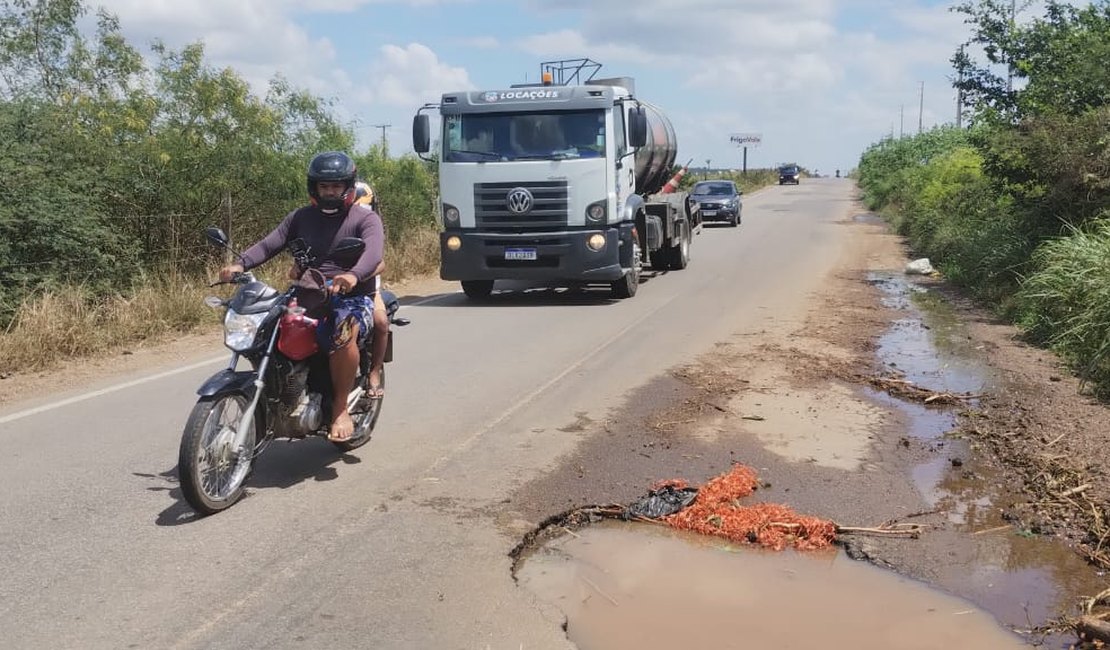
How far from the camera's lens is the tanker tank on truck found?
42.3ft

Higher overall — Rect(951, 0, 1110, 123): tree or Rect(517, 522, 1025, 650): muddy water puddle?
Rect(951, 0, 1110, 123): tree

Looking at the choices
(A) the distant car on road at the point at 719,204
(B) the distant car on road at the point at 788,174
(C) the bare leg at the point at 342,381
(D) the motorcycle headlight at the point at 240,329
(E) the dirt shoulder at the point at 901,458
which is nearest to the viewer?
(E) the dirt shoulder at the point at 901,458

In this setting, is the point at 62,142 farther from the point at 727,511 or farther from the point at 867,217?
the point at 867,217

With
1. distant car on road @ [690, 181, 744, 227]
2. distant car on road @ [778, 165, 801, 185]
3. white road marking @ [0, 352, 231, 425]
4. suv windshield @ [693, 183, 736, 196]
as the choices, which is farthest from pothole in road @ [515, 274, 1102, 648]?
distant car on road @ [778, 165, 801, 185]

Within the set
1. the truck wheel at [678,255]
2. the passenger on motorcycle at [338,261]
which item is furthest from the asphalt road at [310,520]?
the truck wheel at [678,255]

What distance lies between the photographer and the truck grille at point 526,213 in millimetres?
12891

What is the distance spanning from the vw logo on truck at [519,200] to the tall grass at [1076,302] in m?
6.37

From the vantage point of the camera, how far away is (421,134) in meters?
13.0

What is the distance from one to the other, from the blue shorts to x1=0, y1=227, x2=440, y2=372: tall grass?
5049mm

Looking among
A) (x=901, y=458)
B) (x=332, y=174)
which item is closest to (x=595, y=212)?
(x=901, y=458)

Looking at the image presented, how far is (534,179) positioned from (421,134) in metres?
1.73

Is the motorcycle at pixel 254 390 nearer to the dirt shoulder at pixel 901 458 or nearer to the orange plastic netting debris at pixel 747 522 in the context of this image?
the dirt shoulder at pixel 901 458

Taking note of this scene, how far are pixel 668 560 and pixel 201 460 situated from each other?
2.38 m

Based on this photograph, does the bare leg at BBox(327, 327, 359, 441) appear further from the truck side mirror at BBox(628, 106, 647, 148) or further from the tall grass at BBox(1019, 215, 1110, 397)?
the truck side mirror at BBox(628, 106, 647, 148)
